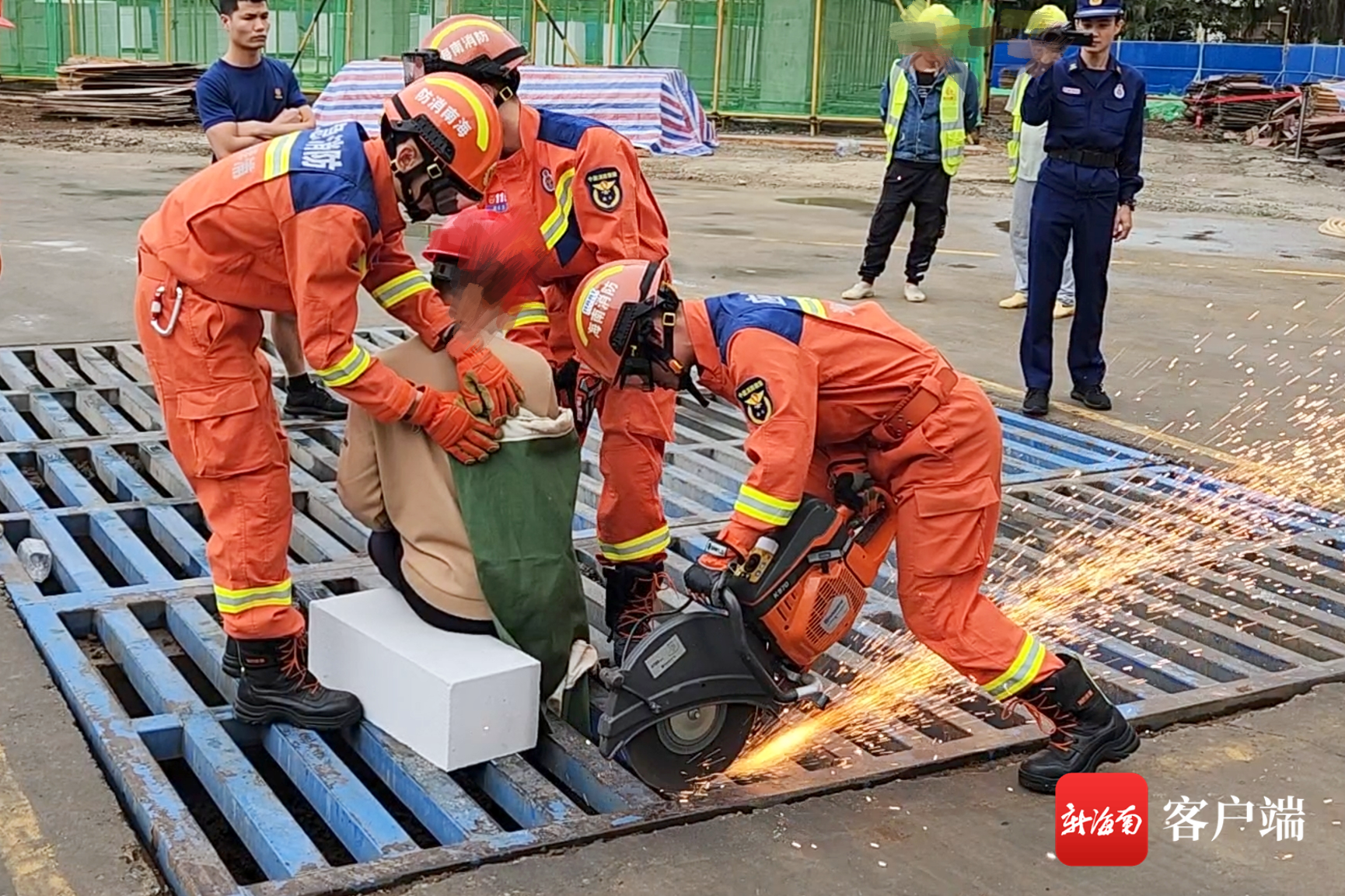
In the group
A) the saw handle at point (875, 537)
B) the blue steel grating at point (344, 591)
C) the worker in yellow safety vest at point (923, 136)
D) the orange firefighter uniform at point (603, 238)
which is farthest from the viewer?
the worker in yellow safety vest at point (923, 136)

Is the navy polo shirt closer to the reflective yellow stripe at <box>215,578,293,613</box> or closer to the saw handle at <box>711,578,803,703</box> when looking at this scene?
the reflective yellow stripe at <box>215,578,293,613</box>

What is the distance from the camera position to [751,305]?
10.4 feet

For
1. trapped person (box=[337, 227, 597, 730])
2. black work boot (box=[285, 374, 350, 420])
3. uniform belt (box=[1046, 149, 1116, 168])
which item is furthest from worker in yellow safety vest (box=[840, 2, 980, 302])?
trapped person (box=[337, 227, 597, 730])

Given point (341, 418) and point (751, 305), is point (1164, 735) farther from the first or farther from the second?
point (341, 418)

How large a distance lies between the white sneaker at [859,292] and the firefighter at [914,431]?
18.8 ft

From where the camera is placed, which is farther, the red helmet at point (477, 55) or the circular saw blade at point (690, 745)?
the red helmet at point (477, 55)

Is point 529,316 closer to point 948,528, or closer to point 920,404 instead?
point 920,404

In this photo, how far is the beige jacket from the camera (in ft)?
10.7

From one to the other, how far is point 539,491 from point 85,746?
3.70ft

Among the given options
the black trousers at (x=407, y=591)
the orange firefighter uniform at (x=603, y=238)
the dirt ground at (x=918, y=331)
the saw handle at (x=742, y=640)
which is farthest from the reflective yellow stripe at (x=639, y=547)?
the dirt ground at (x=918, y=331)

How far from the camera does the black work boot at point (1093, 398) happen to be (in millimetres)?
6715

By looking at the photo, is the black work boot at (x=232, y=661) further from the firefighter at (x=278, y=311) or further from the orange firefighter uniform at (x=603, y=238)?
the orange firefighter uniform at (x=603, y=238)

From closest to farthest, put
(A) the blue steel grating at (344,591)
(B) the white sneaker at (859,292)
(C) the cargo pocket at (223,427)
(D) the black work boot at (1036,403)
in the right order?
(A) the blue steel grating at (344,591)
(C) the cargo pocket at (223,427)
(D) the black work boot at (1036,403)
(B) the white sneaker at (859,292)

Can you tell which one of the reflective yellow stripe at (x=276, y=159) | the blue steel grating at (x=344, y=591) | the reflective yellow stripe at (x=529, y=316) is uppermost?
the reflective yellow stripe at (x=276, y=159)
